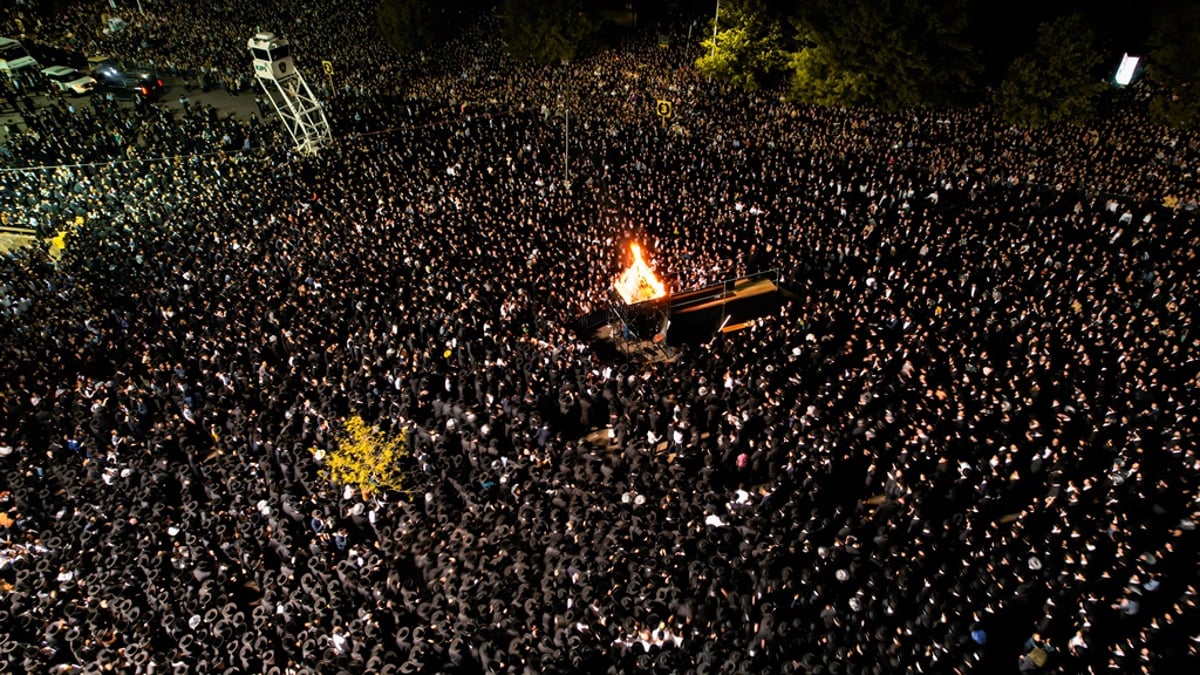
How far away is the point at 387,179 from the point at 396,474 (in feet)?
38.5

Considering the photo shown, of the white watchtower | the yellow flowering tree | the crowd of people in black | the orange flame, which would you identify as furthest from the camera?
the white watchtower

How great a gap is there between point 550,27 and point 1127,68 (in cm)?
2174

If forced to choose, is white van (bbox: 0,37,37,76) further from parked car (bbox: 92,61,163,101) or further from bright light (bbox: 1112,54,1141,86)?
bright light (bbox: 1112,54,1141,86)

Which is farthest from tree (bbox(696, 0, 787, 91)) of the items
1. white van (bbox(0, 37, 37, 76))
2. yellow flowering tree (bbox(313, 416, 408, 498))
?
white van (bbox(0, 37, 37, 76))

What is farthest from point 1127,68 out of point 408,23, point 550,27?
point 408,23

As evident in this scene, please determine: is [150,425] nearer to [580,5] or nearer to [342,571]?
[342,571]

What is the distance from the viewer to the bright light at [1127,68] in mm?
21812

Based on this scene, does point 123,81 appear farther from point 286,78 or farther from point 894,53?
point 894,53

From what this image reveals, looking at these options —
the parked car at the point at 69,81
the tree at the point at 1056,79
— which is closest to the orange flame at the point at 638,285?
the tree at the point at 1056,79

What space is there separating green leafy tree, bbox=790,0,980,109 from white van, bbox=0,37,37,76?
119 ft

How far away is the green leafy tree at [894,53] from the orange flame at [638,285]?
13349 mm

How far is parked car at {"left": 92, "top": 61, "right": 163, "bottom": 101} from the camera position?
102ft

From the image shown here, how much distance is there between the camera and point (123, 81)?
106ft

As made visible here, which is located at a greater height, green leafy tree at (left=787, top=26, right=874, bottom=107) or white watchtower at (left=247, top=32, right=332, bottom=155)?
white watchtower at (left=247, top=32, right=332, bottom=155)
